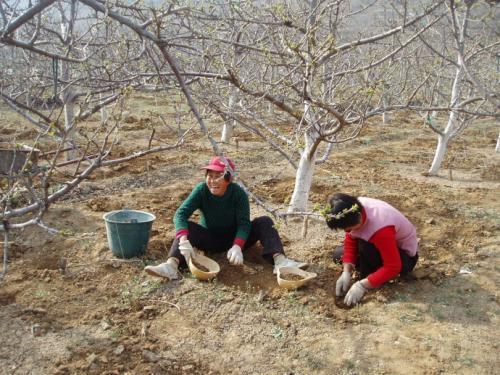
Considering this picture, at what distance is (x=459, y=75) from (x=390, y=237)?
417cm

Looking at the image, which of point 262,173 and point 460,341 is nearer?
point 460,341

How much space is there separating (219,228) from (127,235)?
674mm

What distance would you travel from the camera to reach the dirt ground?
7.97ft

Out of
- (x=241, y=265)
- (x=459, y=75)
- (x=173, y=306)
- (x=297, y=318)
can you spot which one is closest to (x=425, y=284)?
(x=297, y=318)

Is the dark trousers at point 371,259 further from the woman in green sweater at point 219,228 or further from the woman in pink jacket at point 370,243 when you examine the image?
the woman in green sweater at point 219,228

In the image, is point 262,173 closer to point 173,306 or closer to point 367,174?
point 367,174

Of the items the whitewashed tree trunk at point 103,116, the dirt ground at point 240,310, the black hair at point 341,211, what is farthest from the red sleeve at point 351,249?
the whitewashed tree trunk at point 103,116

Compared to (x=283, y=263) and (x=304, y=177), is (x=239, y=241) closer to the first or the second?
(x=283, y=263)

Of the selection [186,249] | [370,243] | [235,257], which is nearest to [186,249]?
→ [186,249]

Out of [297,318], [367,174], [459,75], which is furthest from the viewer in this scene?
[367,174]

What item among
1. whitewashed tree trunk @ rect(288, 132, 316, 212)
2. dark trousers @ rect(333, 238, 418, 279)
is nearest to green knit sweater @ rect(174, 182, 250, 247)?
whitewashed tree trunk @ rect(288, 132, 316, 212)

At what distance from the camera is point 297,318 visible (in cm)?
282

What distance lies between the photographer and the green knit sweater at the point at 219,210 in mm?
3377

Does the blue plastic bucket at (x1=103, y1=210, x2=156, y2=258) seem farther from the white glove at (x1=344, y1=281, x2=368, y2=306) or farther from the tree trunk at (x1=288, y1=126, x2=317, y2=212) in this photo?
the white glove at (x1=344, y1=281, x2=368, y2=306)
